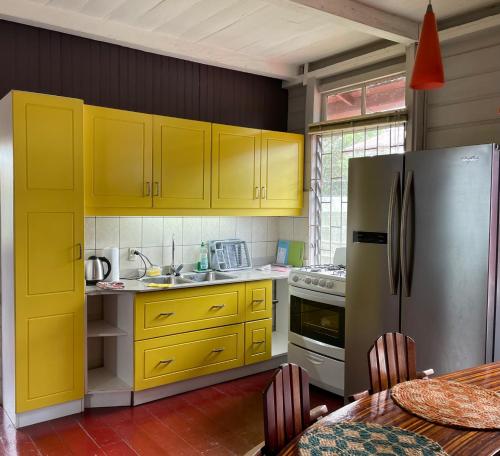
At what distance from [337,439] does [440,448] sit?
0.94 ft

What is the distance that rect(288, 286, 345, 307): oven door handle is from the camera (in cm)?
356

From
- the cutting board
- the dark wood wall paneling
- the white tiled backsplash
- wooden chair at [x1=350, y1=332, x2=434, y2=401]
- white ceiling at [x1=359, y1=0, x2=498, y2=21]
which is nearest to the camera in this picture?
wooden chair at [x1=350, y1=332, x2=434, y2=401]

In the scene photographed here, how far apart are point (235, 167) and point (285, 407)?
2778mm

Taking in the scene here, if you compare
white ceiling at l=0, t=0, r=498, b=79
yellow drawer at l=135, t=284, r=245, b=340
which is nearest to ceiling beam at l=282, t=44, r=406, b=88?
white ceiling at l=0, t=0, r=498, b=79

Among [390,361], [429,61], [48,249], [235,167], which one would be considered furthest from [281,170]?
[429,61]

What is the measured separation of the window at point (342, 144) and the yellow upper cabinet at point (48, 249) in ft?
Result: 7.26

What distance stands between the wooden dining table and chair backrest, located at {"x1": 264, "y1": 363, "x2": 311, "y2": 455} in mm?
79

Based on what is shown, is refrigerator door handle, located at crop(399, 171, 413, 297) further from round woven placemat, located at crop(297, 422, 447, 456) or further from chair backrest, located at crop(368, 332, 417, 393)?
round woven placemat, located at crop(297, 422, 447, 456)

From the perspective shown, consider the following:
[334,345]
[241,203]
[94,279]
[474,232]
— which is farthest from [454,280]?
[94,279]

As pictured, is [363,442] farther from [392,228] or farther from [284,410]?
[392,228]

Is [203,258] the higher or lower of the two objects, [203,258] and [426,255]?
the lower

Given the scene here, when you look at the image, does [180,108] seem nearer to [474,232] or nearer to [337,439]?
[474,232]

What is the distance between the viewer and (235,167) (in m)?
4.14

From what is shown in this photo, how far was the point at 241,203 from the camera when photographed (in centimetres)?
420
